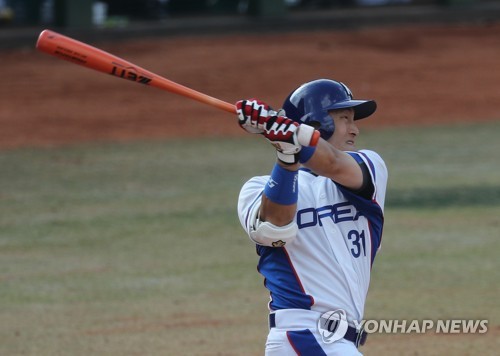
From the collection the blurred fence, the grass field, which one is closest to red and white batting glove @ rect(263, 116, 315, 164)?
the grass field

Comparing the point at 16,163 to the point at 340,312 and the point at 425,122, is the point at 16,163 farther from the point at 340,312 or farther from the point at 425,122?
the point at 340,312

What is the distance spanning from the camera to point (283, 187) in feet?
12.4

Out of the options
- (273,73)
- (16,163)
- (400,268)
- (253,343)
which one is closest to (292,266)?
(253,343)

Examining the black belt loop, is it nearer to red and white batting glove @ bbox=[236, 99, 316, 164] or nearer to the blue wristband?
the blue wristband

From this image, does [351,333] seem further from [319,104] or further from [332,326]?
[319,104]

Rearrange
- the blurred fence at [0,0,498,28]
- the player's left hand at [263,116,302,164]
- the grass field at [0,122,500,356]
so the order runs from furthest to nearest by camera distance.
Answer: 1. the blurred fence at [0,0,498,28]
2. the grass field at [0,122,500,356]
3. the player's left hand at [263,116,302,164]

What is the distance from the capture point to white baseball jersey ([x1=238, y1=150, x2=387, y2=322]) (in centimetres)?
399

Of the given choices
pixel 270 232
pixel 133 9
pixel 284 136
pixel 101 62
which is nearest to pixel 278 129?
pixel 284 136

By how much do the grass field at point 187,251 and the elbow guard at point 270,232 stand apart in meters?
2.97

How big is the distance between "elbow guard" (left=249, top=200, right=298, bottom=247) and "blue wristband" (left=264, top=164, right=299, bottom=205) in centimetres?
10

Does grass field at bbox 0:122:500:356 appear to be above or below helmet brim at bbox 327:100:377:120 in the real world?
below

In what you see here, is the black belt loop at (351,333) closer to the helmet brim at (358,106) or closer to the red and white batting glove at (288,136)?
the red and white batting glove at (288,136)

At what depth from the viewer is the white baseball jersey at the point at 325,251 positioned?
399 cm

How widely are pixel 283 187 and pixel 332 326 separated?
1.96ft
